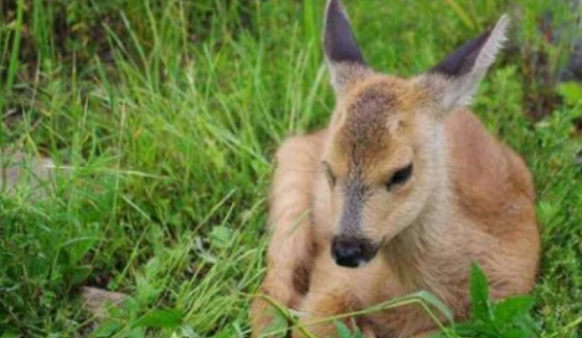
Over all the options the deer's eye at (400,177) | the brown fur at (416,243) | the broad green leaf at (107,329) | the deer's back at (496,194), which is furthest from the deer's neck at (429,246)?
the broad green leaf at (107,329)

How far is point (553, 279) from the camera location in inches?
238

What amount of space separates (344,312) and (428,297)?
0.77 metres

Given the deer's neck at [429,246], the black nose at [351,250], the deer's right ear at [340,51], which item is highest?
the deer's right ear at [340,51]

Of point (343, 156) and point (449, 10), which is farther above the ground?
point (343, 156)

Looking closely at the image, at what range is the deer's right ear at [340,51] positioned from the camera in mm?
5707

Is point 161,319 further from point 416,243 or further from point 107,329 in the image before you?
point 416,243

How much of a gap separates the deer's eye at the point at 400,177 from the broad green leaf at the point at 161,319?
2.90 ft

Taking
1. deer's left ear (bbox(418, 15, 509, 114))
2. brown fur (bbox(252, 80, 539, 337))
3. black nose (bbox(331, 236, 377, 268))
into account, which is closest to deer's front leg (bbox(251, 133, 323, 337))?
brown fur (bbox(252, 80, 539, 337))

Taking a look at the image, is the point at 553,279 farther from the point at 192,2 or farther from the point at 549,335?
the point at 192,2

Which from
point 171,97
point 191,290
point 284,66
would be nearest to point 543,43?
point 284,66

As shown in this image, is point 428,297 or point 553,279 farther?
point 553,279

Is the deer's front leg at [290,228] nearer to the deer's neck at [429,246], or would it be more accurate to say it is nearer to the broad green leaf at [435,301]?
the deer's neck at [429,246]

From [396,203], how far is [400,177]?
0.31 ft

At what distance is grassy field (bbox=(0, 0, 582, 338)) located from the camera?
579cm
